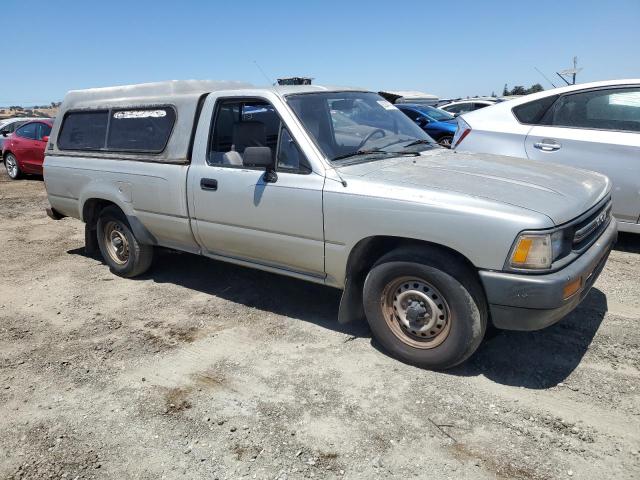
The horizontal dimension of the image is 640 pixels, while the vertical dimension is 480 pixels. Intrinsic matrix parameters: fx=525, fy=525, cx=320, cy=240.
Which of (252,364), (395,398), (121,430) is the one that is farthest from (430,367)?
(121,430)

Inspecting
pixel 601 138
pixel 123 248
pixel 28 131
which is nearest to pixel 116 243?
pixel 123 248

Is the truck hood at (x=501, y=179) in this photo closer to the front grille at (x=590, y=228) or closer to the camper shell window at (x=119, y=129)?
the front grille at (x=590, y=228)

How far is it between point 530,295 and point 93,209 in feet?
14.5

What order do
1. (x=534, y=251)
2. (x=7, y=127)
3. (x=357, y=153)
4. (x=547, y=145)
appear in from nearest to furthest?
(x=534, y=251)
(x=357, y=153)
(x=547, y=145)
(x=7, y=127)

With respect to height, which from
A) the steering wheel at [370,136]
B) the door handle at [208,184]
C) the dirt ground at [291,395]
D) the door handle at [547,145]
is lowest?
the dirt ground at [291,395]

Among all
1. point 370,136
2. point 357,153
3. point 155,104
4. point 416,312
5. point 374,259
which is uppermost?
point 155,104

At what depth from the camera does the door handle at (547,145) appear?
5266 millimetres

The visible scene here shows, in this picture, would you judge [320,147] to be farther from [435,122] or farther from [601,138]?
[435,122]

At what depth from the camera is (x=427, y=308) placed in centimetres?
329

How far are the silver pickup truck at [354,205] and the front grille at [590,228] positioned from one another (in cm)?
1

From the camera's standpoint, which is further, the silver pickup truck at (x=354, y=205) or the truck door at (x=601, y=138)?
the truck door at (x=601, y=138)

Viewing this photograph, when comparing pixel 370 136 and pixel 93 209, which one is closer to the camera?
pixel 370 136

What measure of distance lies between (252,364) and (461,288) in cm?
150

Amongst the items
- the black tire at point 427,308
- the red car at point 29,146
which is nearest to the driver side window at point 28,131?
the red car at point 29,146
